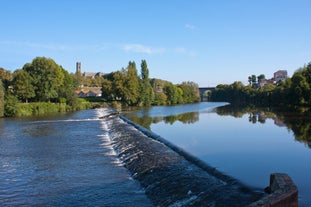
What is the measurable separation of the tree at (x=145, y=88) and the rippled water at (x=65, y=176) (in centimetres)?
7276

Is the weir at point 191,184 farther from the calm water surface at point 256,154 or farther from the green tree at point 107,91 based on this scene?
the green tree at point 107,91

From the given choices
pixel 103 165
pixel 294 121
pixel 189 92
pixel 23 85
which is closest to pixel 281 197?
pixel 103 165

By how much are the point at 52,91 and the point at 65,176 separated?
2066 inches

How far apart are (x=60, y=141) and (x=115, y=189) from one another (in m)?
13.4

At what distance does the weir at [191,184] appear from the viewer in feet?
25.0

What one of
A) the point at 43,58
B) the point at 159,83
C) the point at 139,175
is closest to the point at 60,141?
the point at 139,175

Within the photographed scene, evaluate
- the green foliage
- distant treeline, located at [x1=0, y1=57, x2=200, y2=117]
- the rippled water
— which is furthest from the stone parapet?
the green foliage

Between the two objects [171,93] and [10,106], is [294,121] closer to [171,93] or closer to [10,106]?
[10,106]

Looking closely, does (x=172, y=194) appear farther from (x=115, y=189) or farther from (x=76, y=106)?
(x=76, y=106)

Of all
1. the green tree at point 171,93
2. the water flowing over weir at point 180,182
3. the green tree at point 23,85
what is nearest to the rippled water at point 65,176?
the water flowing over weir at point 180,182

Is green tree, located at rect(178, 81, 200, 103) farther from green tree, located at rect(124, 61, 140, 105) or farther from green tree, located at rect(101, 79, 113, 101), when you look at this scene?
green tree, located at rect(101, 79, 113, 101)

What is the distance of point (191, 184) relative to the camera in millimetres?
10734

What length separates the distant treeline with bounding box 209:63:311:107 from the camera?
54534 millimetres

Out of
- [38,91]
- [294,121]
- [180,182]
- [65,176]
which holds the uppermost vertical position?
[38,91]
